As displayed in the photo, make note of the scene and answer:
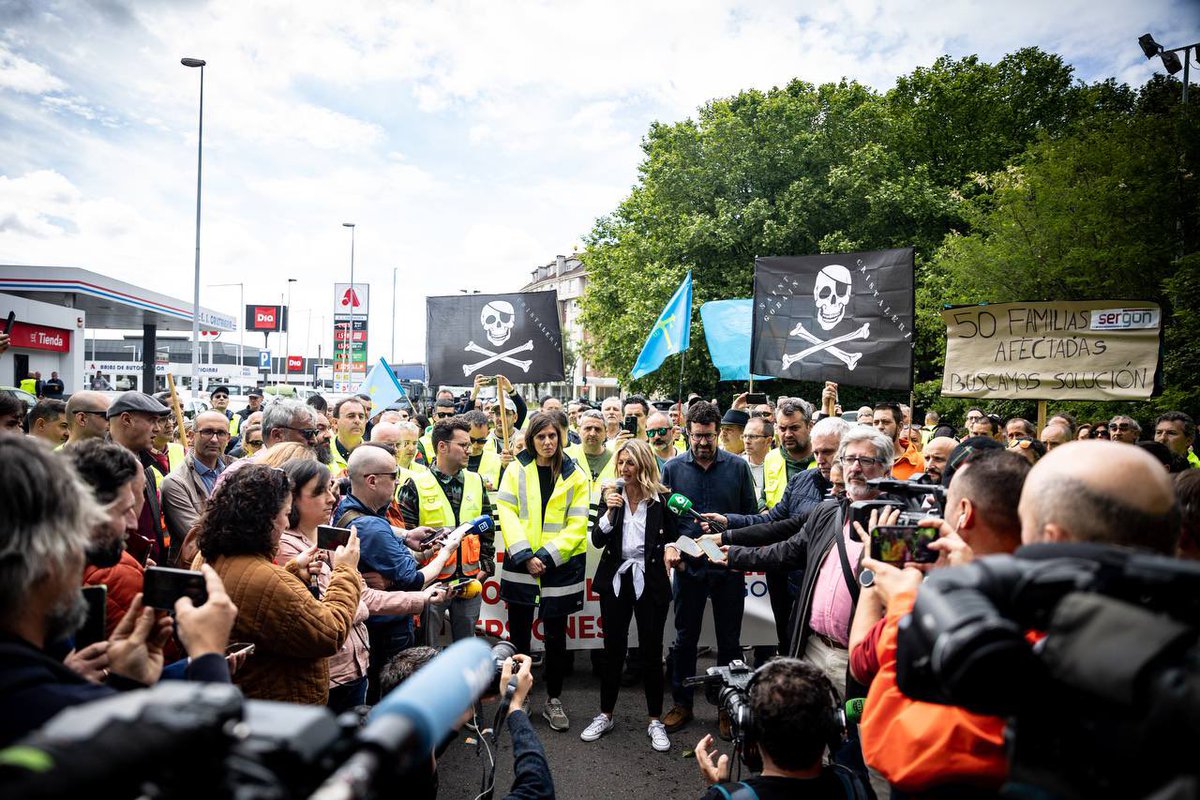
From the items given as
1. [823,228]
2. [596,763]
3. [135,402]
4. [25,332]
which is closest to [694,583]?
[596,763]

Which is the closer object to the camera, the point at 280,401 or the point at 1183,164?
the point at 280,401

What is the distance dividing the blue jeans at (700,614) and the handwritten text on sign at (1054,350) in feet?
12.7

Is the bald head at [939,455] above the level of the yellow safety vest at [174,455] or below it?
above

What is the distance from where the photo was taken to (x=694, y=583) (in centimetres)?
476

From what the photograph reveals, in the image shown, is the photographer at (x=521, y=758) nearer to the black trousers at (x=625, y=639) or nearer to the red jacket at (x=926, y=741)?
the red jacket at (x=926, y=741)

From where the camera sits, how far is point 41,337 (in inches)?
901

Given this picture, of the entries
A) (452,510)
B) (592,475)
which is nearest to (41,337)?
(452,510)

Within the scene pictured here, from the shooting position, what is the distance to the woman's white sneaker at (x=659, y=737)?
4.37 m

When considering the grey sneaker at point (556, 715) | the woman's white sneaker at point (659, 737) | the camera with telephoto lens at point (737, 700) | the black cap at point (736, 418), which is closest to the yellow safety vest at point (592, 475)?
the black cap at point (736, 418)

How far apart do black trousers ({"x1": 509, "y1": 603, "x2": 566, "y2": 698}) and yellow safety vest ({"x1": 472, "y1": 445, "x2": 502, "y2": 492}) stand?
56.4 inches

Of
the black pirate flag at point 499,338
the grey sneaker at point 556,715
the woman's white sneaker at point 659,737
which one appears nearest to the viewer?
the woman's white sneaker at point 659,737

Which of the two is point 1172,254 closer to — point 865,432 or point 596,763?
point 865,432

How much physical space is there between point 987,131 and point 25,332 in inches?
1319

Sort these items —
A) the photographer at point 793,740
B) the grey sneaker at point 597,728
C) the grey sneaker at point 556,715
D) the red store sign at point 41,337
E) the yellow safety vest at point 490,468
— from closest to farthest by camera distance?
the photographer at point 793,740 < the grey sneaker at point 597,728 < the grey sneaker at point 556,715 < the yellow safety vest at point 490,468 < the red store sign at point 41,337
